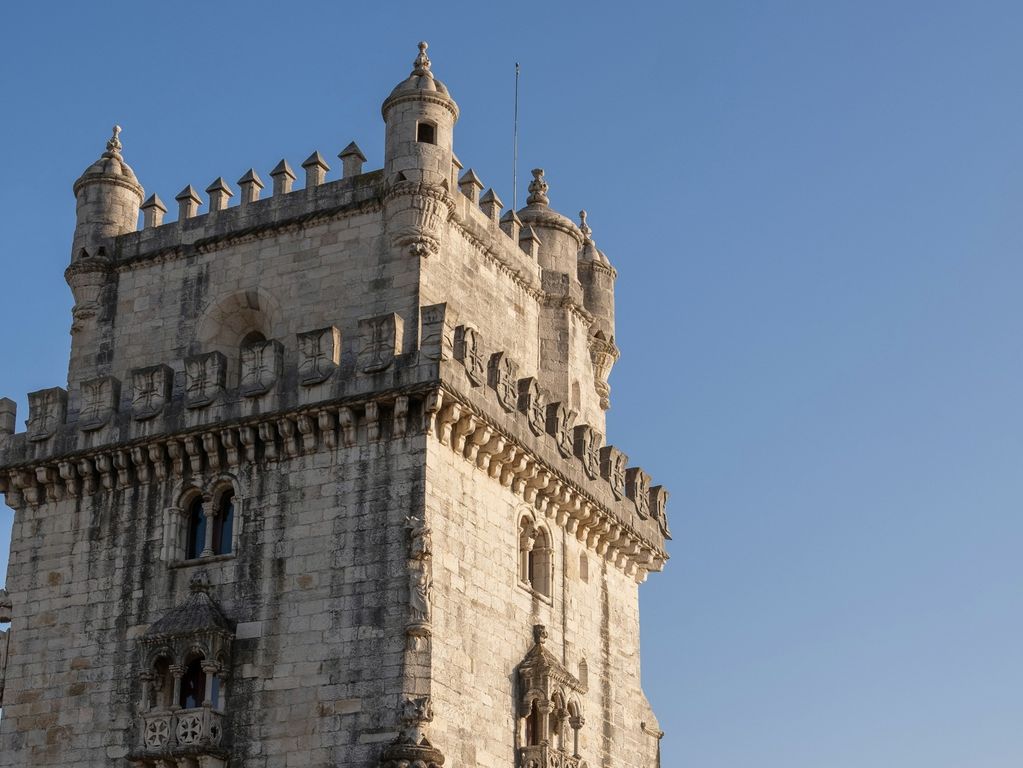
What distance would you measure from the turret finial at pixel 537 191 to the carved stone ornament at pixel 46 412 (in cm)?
1244

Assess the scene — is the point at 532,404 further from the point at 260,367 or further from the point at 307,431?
the point at 260,367

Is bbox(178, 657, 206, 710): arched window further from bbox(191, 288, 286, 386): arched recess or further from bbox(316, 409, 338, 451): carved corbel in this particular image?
bbox(191, 288, 286, 386): arched recess

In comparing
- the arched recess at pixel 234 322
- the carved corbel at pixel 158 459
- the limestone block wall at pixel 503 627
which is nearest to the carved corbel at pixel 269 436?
the carved corbel at pixel 158 459

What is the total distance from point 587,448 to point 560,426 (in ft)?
4.66

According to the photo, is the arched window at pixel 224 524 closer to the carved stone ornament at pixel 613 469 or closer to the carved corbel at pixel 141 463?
the carved corbel at pixel 141 463

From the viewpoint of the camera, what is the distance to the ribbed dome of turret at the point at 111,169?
41.2 meters

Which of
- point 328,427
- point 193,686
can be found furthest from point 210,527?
point 328,427

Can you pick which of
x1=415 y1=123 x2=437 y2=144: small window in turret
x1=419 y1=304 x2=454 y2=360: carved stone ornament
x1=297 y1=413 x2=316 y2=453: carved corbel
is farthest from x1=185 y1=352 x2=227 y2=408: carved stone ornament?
x1=415 y1=123 x2=437 y2=144: small window in turret

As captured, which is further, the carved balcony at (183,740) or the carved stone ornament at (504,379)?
the carved stone ornament at (504,379)

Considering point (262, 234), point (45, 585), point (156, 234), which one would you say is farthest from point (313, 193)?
point (45, 585)

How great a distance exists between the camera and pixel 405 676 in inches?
1280

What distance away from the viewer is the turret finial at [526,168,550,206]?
43812 millimetres

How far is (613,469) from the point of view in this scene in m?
41.2

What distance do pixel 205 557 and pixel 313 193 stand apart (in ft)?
27.8
